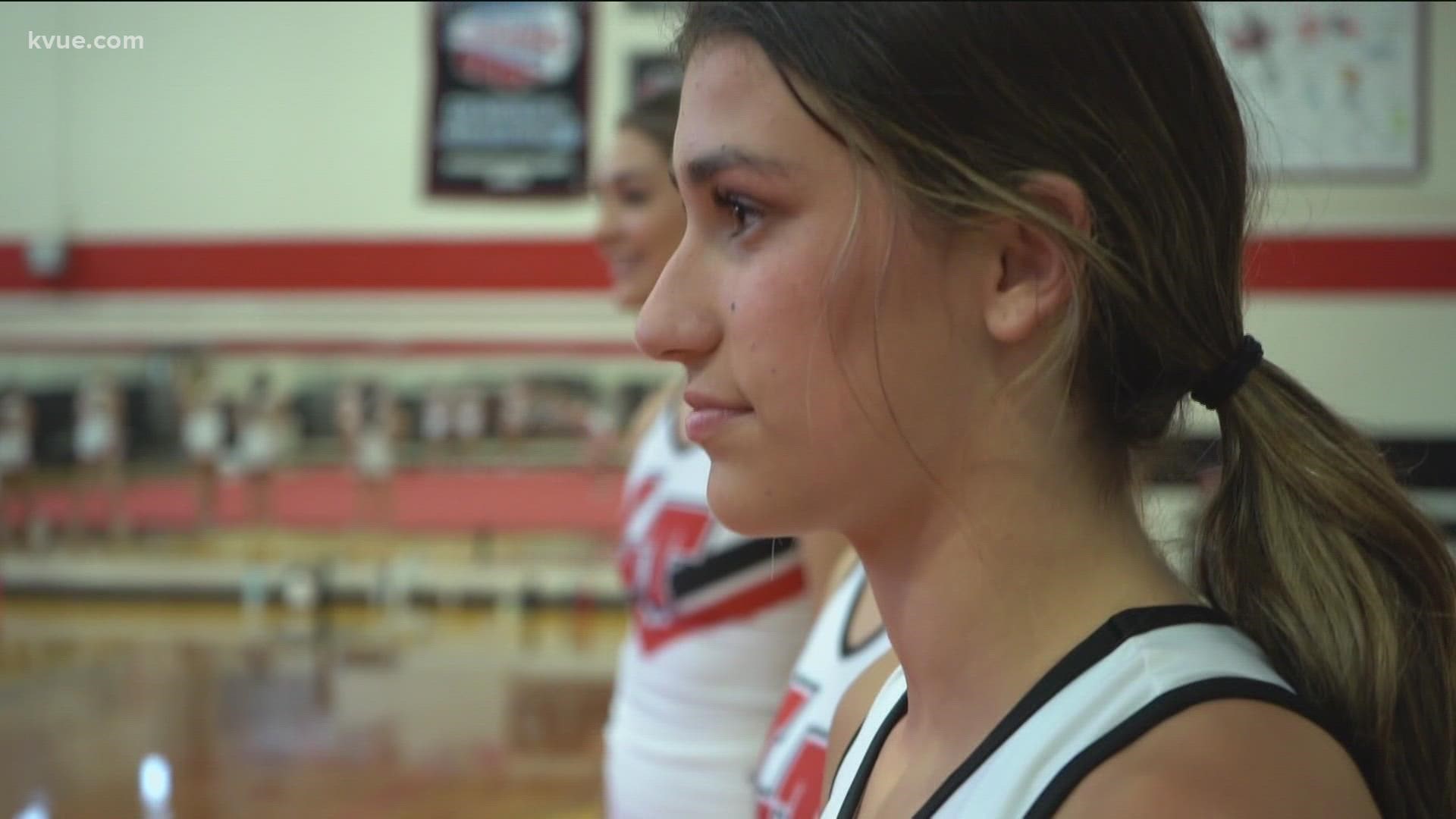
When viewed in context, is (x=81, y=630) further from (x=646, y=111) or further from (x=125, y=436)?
(x=646, y=111)

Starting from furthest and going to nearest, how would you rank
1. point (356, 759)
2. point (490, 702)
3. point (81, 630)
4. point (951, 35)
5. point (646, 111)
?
point (81, 630) < point (490, 702) < point (356, 759) < point (646, 111) < point (951, 35)

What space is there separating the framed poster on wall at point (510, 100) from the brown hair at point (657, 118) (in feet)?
8.45

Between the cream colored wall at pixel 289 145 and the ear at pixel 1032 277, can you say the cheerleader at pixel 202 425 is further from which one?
the ear at pixel 1032 277

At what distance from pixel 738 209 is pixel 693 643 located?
3.66 ft

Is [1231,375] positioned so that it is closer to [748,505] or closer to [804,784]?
[748,505]

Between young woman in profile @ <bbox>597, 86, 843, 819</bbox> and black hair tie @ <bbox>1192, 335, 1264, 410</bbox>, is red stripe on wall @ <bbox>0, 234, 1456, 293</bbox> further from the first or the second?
black hair tie @ <bbox>1192, 335, 1264, 410</bbox>

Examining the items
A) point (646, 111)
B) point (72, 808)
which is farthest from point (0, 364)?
point (646, 111)

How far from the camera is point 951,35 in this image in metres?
0.60

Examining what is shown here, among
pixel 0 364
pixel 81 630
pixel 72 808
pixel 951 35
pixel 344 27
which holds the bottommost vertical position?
pixel 81 630

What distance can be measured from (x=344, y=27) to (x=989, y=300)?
232cm

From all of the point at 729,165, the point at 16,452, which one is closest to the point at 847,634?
the point at 729,165

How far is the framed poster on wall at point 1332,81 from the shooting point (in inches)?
68.1

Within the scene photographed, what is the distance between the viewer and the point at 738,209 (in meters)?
0.67

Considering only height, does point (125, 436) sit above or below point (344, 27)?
below
